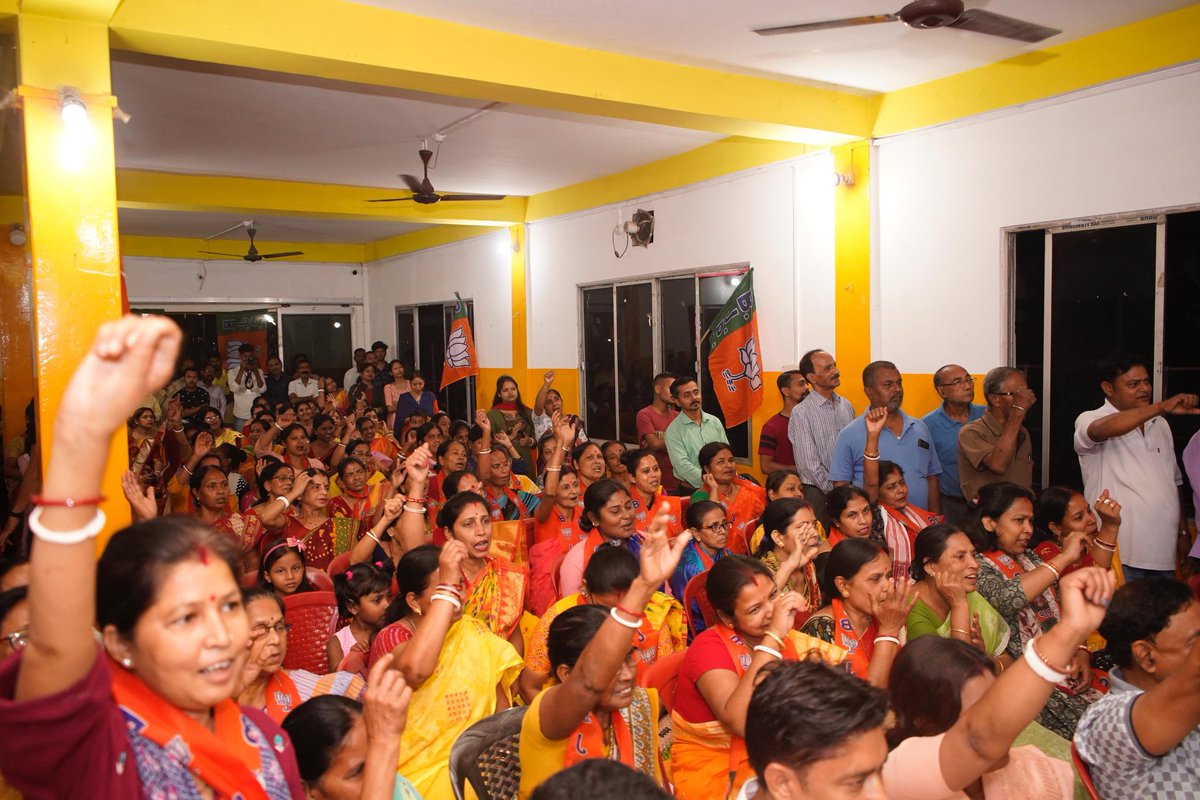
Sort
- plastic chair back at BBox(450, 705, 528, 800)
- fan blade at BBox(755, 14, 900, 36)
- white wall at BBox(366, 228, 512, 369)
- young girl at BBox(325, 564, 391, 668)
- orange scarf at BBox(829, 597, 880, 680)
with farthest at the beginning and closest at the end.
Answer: white wall at BBox(366, 228, 512, 369) < fan blade at BBox(755, 14, 900, 36) < young girl at BBox(325, 564, 391, 668) < orange scarf at BBox(829, 597, 880, 680) < plastic chair back at BBox(450, 705, 528, 800)

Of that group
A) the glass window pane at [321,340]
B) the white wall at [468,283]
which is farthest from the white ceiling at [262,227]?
the glass window pane at [321,340]

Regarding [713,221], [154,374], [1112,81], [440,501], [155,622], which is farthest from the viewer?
[713,221]

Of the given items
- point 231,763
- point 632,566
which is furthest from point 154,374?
point 632,566

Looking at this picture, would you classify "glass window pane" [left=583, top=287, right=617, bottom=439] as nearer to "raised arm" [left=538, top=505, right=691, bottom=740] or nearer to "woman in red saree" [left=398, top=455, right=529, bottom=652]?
"woman in red saree" [left=398, top=455, right=529, bottom=652]

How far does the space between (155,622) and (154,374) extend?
0.35 meters

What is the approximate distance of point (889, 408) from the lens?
489cm

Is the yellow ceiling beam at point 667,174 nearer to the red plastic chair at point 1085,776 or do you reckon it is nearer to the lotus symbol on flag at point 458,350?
the lotus symbol on flag at point 458,350

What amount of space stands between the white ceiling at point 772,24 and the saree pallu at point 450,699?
3095mm

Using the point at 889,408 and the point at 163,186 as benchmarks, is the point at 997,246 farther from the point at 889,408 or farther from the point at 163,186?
the point at 163,186

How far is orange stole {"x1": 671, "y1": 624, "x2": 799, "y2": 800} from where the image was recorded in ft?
7.84

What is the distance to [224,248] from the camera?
1313 cm

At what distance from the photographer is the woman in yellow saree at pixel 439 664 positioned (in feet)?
6.90

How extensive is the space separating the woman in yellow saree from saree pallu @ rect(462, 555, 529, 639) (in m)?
0.36

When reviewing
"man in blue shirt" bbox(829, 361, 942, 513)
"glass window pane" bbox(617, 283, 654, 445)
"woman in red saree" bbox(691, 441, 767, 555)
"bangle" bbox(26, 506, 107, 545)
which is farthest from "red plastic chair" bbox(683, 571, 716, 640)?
"glass window pane" bbox(617, 283, 654, 445)
